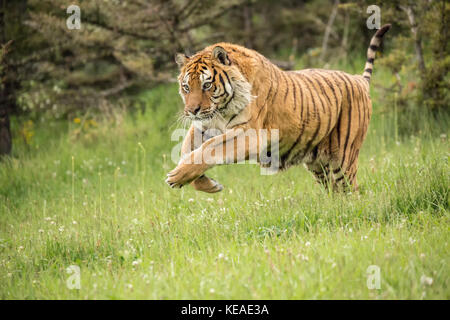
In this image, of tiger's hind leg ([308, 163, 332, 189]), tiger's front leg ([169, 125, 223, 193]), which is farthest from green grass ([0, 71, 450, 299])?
tiger's front leg ([169, 125, 223, 193])

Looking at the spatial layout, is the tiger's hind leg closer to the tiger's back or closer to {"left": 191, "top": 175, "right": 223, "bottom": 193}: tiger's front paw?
the tiger's back

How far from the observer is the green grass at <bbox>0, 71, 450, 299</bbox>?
354cm

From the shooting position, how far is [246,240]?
15.4 feet

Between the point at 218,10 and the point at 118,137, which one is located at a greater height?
the point at 218,10

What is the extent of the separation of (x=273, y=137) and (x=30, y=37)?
6781 mm

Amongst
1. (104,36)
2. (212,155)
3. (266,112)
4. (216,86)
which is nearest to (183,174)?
(212,155)

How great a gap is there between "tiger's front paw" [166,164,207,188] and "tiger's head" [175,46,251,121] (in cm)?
56

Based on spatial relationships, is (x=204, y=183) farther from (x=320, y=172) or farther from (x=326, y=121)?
(x=320, y=172)

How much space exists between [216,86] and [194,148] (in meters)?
0.66

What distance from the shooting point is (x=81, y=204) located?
691cm

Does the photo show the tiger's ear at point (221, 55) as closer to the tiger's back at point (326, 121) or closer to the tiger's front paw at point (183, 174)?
the tiger's back at point (326, 121)
